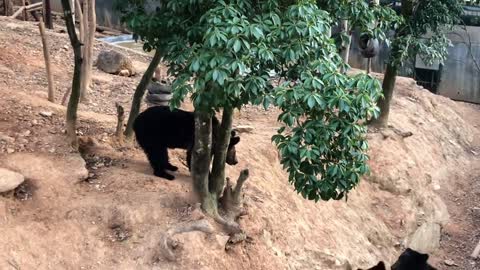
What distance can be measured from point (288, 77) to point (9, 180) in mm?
3658

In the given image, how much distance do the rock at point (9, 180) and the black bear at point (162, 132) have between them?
5.51 feet

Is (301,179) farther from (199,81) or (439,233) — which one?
(439,233)

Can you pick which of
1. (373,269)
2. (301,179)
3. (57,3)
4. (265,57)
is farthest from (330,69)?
(57,3)

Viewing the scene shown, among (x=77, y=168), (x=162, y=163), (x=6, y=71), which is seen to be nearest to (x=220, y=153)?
(x=162, y=163)

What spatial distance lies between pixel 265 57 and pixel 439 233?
26.1ft

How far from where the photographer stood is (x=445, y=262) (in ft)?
33.7

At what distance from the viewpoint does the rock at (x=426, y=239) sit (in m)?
10.6

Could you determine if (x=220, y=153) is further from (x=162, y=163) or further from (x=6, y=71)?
(x=6, y=71)

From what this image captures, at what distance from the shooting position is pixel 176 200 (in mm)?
7262

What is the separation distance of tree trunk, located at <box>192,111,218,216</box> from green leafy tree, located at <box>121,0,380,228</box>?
123 centimetres

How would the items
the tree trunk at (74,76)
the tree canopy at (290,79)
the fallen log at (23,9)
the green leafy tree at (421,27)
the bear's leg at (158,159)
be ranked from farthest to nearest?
the fallen log at (23,9), the green leafy tree at (421,27), the bear's leg at (158,159), the tree trunk at (74,76), the tree canopy at (290,79)

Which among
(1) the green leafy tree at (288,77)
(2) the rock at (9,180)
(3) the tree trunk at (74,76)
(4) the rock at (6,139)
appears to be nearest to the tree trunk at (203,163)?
(1) the green leafy tree at (288,77)

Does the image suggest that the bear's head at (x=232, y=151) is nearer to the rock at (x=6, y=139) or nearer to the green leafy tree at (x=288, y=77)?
the green leafy tree at (x=288, y=77)

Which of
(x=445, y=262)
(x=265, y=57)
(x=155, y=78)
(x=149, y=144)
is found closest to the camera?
(x=265, y=57)
